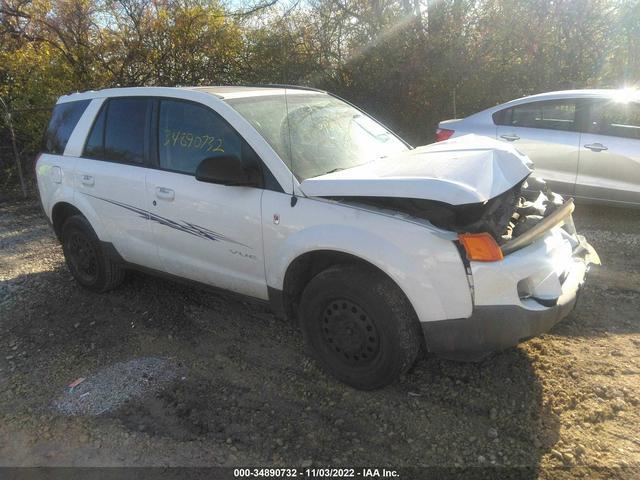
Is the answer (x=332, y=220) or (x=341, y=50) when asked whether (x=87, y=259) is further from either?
(x=341, y=50)

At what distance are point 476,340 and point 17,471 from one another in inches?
98.9

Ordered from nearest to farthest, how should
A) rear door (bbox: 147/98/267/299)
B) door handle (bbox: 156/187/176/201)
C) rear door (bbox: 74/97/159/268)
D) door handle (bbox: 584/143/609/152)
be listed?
1. rear door (bbox: 147/98/267/299)
2. door handle (bbox: 156/187/176/201)
3. rear door (bbox: 74/97/159/268)
4. door handle (bbox: 584/143/609/152)

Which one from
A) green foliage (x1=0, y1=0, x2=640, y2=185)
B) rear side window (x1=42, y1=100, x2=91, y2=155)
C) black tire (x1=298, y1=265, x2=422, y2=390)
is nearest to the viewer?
black tire (x1=298, y1=265, x2=422, y2=390)

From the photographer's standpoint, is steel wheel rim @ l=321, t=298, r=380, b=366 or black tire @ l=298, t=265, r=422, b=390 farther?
steel wheel rim @ l=321, t=298, r=380, b=366

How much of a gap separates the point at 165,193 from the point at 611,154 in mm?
5005

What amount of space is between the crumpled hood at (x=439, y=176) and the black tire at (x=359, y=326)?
0.49 metres

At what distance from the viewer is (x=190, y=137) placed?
3.89 m

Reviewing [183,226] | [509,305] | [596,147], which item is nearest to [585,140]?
[596,147]

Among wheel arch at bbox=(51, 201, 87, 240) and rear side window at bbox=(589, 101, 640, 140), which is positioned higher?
rear side window at bbox=(589, 101, 640, 140)

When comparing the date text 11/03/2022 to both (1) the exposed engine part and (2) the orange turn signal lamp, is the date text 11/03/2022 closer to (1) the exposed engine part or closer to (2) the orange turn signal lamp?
(2) the orange turn signal lamp

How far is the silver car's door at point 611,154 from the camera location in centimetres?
602

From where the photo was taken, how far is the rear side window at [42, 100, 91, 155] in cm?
484

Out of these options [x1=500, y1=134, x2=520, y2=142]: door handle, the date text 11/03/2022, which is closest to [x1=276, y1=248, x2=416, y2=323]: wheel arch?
the date text 11/03/2022

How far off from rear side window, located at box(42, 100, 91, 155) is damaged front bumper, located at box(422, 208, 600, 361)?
3723mm
